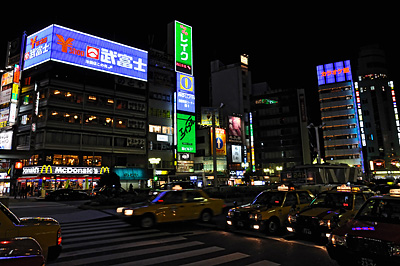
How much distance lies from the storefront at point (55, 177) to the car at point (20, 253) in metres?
40.3

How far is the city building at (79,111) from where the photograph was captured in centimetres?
4403

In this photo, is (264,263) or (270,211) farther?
(270,211)

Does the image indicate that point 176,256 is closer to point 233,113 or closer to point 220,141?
point 220,141

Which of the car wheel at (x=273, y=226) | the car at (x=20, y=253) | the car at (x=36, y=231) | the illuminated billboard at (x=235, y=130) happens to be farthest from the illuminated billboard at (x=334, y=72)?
the car at (x=20, y=253)

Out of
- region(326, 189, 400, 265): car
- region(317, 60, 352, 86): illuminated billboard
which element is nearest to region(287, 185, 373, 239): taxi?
region(326, 189, 400, 265): car

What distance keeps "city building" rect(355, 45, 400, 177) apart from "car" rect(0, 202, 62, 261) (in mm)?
101580

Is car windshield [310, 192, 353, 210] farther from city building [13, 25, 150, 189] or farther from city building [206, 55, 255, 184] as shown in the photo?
city building [206, 55, 255, 184]

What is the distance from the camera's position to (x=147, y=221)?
11844 millimetres

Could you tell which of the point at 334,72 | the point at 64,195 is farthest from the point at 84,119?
the point at 334,72

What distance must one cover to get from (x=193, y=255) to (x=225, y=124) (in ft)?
207

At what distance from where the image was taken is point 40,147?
4322cm

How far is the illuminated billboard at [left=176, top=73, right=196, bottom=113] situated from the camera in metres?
58.0

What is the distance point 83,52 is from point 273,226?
49333mm

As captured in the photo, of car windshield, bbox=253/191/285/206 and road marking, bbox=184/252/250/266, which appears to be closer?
road marking, bbox=184/252/250/266
